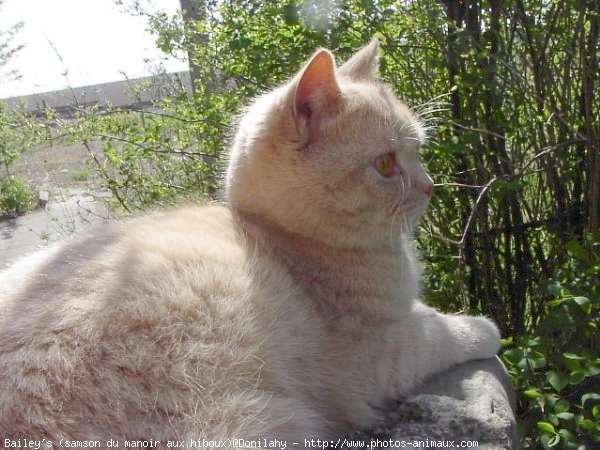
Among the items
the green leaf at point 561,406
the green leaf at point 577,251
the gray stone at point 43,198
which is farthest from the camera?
the gray stone at point 43,198

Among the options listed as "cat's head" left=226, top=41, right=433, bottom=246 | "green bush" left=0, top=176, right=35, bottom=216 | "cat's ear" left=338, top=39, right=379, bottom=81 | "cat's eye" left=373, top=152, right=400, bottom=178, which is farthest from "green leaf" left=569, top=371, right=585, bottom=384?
"green bush" left=0, top=176, right=35, bottom=216

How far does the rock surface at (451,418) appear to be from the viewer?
186 cm

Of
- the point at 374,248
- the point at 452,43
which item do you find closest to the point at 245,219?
the point at 374,248

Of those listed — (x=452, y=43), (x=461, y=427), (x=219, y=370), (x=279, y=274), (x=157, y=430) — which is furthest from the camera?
(x=452, y=43)

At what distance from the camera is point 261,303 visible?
197cm

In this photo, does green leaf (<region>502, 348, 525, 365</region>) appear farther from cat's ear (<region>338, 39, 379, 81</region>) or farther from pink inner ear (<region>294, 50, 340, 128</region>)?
cat's ear (<region>338, 39, 379, 81</region>)

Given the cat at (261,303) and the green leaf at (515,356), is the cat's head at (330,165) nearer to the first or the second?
the cat at (261,303)

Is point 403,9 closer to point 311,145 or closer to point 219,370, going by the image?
point 311,145

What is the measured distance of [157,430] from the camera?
5.16ft

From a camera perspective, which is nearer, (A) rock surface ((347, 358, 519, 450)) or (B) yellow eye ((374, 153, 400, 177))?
(A) rock surface ((347, 358, 519, 450))

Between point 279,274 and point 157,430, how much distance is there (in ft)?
2.47

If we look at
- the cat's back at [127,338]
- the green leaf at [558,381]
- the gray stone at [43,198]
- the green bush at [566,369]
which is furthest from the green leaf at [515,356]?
the gray stone at [43,198]

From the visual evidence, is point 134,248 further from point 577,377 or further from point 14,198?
point 14,198

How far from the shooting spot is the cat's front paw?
235 cm
